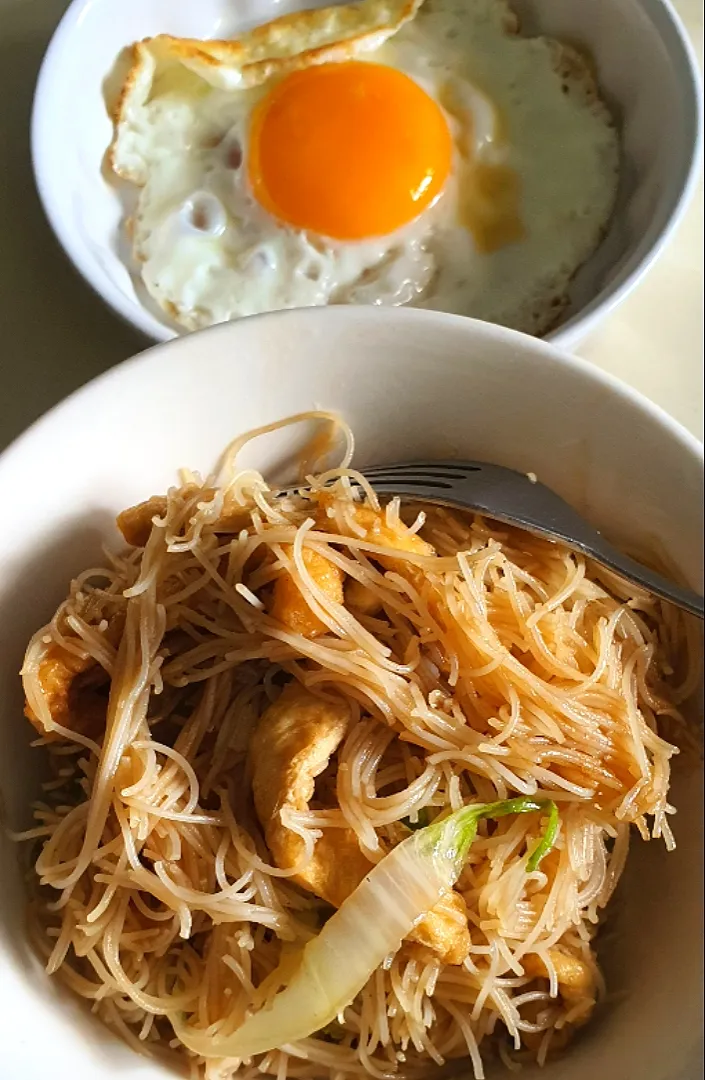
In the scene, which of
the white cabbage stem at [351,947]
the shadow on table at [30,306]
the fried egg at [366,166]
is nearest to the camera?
the white cabbage stem at [351,947]

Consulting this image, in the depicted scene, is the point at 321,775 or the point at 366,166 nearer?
the point at 321,775

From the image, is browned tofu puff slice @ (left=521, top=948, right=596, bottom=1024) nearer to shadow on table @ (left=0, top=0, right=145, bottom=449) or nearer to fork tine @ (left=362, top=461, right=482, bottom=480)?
fork tine @ (left=362, top=461, right=482, bottom=480)

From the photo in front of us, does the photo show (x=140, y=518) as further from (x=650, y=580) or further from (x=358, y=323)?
(x=650, y=580)

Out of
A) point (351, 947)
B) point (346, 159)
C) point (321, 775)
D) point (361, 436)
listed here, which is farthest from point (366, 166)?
point (351, 947)

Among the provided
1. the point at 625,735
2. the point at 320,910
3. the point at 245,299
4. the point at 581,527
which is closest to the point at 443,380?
the point at 581,527

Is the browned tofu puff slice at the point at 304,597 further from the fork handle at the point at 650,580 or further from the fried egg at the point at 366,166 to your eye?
the fried egg at the point at 366,166

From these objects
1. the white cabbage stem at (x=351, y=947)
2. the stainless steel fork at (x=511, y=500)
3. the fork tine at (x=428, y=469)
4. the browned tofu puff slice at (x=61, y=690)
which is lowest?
the white cabbage stem at (x=351, y=947)

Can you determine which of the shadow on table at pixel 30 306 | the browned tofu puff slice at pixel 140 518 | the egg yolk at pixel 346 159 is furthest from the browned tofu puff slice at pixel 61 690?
the egg yolk at pixel 346 159
